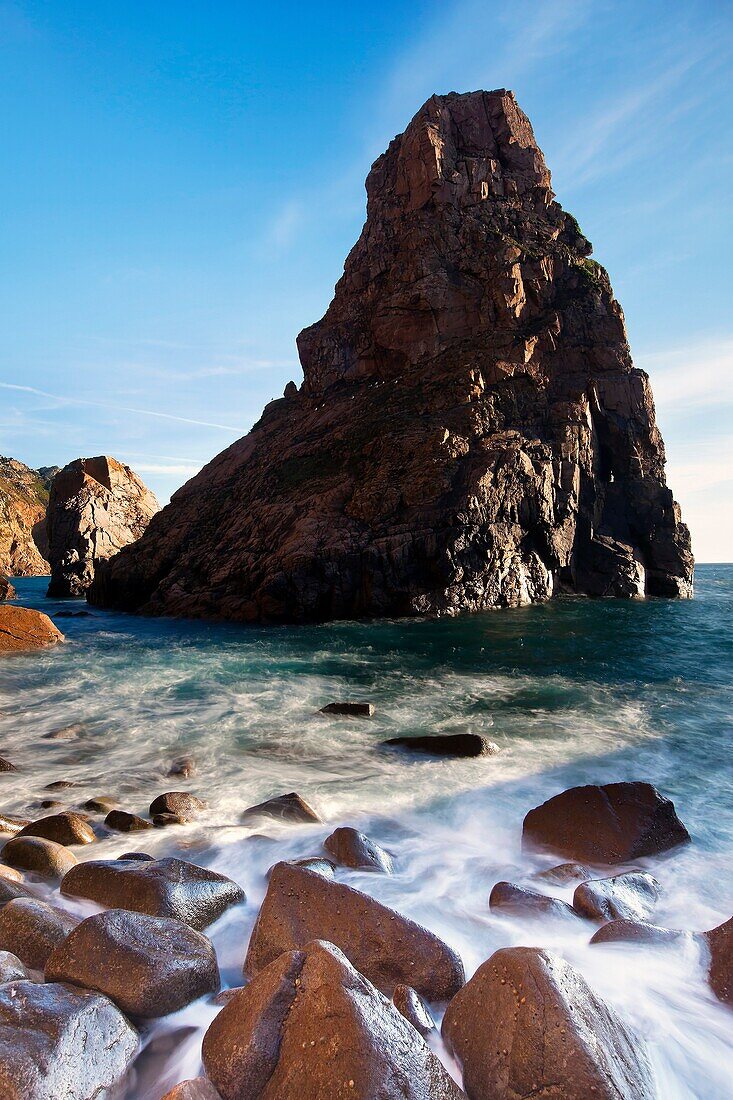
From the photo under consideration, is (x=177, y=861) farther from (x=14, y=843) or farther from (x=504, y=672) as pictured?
(x=504, y=672)

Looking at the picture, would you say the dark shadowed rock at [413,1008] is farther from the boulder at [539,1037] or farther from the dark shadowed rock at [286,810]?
the dark shadowed rock at [286,810]

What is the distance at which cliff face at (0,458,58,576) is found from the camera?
3605 inches

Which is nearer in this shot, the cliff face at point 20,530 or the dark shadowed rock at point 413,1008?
the dark shadowed rock at point 413,1008

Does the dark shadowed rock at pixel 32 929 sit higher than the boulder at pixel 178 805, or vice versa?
→ the dark shadowed rock at pixel 32 929

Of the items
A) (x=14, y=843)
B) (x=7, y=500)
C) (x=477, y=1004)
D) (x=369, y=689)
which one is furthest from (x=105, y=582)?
(x=7, y=500)

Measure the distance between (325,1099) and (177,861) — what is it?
10.7 feet

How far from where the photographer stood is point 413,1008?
11.7 feet

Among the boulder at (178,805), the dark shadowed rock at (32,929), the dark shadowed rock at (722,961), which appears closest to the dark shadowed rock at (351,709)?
the boulder at (178,805)

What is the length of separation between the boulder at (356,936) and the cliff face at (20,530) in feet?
320

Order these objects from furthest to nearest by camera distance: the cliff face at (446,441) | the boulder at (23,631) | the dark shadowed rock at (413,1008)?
the cliff face at (446,441), the boulder at (23,631), the dark shadowed rock at (413,1008)

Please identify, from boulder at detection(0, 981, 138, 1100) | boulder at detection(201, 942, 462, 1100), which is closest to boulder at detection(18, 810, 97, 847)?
boulder at detection(0, 981, 138, 1100)

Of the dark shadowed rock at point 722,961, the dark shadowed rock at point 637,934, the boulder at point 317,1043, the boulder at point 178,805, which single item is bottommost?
the boulder at point 178,805

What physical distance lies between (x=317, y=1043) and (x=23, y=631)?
79.5 ft

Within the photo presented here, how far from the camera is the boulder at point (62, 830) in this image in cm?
641
